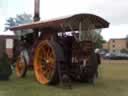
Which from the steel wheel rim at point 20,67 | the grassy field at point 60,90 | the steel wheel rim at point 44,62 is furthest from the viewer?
the steel wheel rim at point 20,67

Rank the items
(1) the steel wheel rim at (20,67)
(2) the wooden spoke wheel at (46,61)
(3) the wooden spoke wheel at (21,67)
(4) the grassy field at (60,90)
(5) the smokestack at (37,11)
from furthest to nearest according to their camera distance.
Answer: (5) the smokestack at (37,11) < (1) the steel wheel rim at (20,67) < (3) the wooden spoke wheel at (21,67) < (2) the wooden spoke wheel at (46,61) < (4) the grassy field at (60,90)

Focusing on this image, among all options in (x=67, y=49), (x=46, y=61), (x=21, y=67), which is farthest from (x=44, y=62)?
(x=21, y=67)

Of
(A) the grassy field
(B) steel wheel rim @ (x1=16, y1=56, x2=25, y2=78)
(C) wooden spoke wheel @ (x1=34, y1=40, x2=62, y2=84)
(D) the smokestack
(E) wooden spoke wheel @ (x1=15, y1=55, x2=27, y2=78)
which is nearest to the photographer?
(A) the grassy field

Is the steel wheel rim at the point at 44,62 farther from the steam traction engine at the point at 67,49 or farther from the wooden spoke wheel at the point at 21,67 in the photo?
the wooden spoke wheel at the point at 21,67

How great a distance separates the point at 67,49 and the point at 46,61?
0.89 meters

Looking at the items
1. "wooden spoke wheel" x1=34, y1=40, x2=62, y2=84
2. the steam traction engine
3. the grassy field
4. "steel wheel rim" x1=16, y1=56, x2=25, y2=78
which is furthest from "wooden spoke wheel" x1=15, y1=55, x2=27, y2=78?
the grassy field

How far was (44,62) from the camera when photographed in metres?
13.9

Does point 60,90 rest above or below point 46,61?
below

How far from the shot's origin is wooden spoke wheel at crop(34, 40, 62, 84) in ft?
41.9

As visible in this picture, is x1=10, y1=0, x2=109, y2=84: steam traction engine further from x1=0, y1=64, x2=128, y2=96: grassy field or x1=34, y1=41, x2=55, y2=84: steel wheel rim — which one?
x1=0, y1=64, x2=128, y2=96: grassy field

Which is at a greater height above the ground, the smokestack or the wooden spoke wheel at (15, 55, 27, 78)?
the smokestack

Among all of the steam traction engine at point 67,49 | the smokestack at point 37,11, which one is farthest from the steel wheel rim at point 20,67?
the smokestack at point 37,11

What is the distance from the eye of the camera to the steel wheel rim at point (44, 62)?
520 inches

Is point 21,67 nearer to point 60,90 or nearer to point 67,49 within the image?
point 67,49
